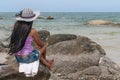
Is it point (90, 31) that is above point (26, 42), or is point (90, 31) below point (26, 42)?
below

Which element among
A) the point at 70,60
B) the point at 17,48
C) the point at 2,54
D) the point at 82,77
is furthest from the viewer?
the point at 2,54

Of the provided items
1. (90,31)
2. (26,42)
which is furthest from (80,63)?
(90,31)

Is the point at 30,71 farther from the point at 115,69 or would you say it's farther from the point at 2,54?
the point at 2,54

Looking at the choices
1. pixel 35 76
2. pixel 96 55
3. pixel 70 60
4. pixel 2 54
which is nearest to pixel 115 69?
pixel 96 55

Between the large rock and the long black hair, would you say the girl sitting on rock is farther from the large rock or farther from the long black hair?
the large rock

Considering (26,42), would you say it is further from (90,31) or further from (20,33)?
(90,31)

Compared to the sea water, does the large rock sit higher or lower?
higher

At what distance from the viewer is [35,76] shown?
20.9 ft

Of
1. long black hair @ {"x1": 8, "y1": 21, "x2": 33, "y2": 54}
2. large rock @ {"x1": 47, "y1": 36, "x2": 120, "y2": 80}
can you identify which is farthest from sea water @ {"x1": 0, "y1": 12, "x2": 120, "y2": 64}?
large rock @ {"x1": 47, "y1": 36, "x2": 120, "y2": 80}

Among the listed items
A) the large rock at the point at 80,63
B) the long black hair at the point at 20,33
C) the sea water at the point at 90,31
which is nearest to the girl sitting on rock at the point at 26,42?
the long black hair at the point at 20,33

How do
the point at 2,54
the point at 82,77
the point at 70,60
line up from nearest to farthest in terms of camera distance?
the point at 82,77 → the point at 70,60 → the point at 2,54

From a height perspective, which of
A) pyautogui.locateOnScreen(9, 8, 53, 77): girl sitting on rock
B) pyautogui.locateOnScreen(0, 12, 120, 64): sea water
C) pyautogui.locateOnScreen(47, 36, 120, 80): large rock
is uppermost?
pyautogui.locateOnScreen(9, 8, 53, 77): girl sitting on rock

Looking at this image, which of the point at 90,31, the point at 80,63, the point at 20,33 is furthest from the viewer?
the point at 90,31

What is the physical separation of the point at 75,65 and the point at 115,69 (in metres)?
1.10
